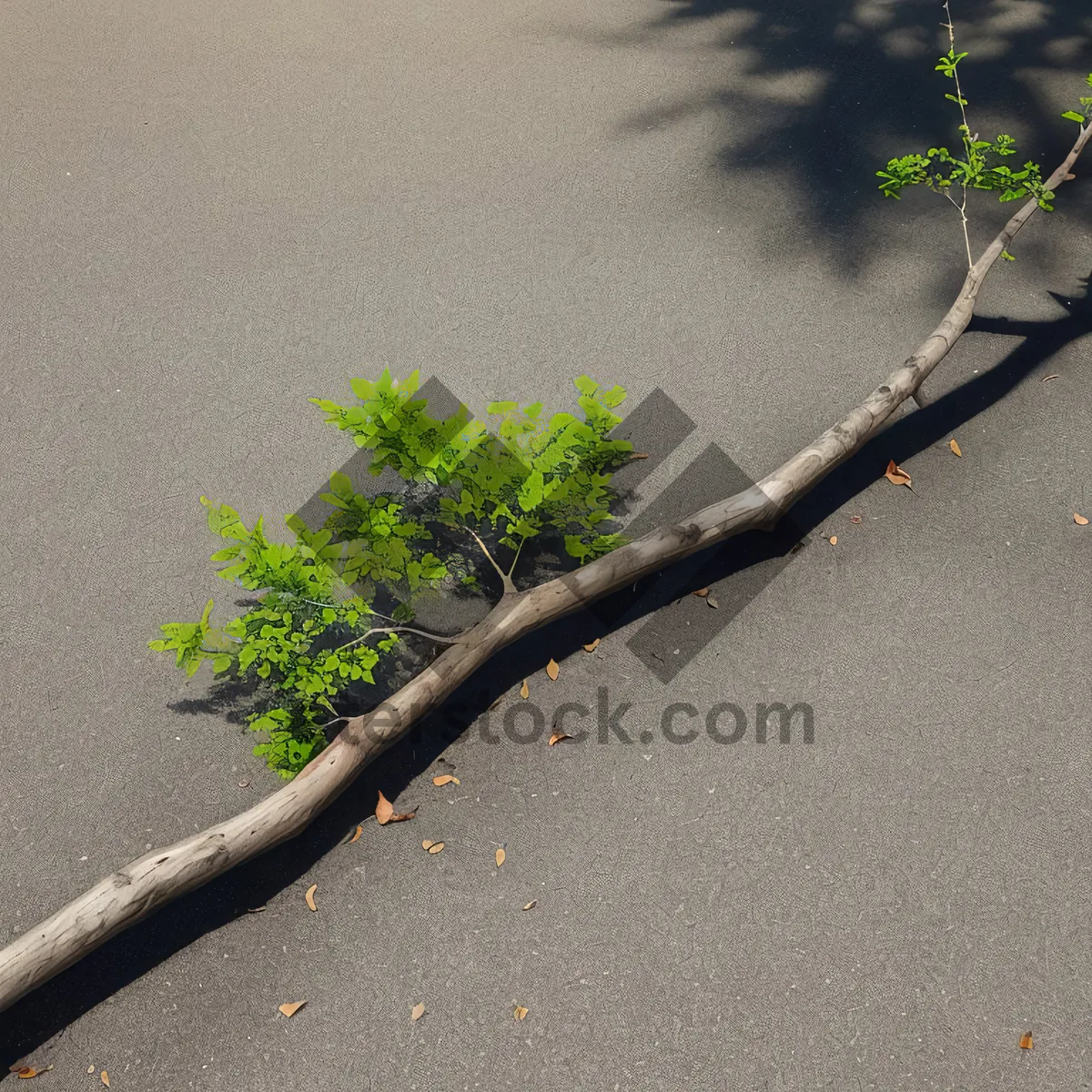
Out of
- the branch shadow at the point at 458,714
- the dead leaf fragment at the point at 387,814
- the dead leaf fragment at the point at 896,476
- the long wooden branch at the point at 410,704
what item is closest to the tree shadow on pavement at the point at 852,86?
the branch shadow at the point at 458,714

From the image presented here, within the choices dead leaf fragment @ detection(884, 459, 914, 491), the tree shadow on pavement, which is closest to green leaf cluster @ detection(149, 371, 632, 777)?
dead leaf fragment @ detection(884, 459, 914, 491)

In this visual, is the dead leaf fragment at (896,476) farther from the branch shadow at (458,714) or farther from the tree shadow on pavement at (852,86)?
the tree shadow on pavement at (852,86)

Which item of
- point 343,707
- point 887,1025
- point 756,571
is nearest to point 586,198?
point 756,571

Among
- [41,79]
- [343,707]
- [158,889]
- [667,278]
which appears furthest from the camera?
[41,79]

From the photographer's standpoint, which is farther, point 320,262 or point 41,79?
point 41,79

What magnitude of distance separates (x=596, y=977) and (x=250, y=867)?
1.16m

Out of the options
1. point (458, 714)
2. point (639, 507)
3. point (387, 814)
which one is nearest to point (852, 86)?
point (639, 507)

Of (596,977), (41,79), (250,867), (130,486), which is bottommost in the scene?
(596,977)

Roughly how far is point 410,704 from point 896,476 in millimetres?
2303

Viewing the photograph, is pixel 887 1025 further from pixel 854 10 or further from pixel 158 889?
pixel 854 10

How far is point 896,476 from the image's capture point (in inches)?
165

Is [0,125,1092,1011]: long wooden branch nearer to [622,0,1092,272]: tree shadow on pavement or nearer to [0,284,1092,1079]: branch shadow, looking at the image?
[0,284,1092,1079]: branch shadow

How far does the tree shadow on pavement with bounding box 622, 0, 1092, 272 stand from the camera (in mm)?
5562

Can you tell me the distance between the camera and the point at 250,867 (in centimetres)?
321
